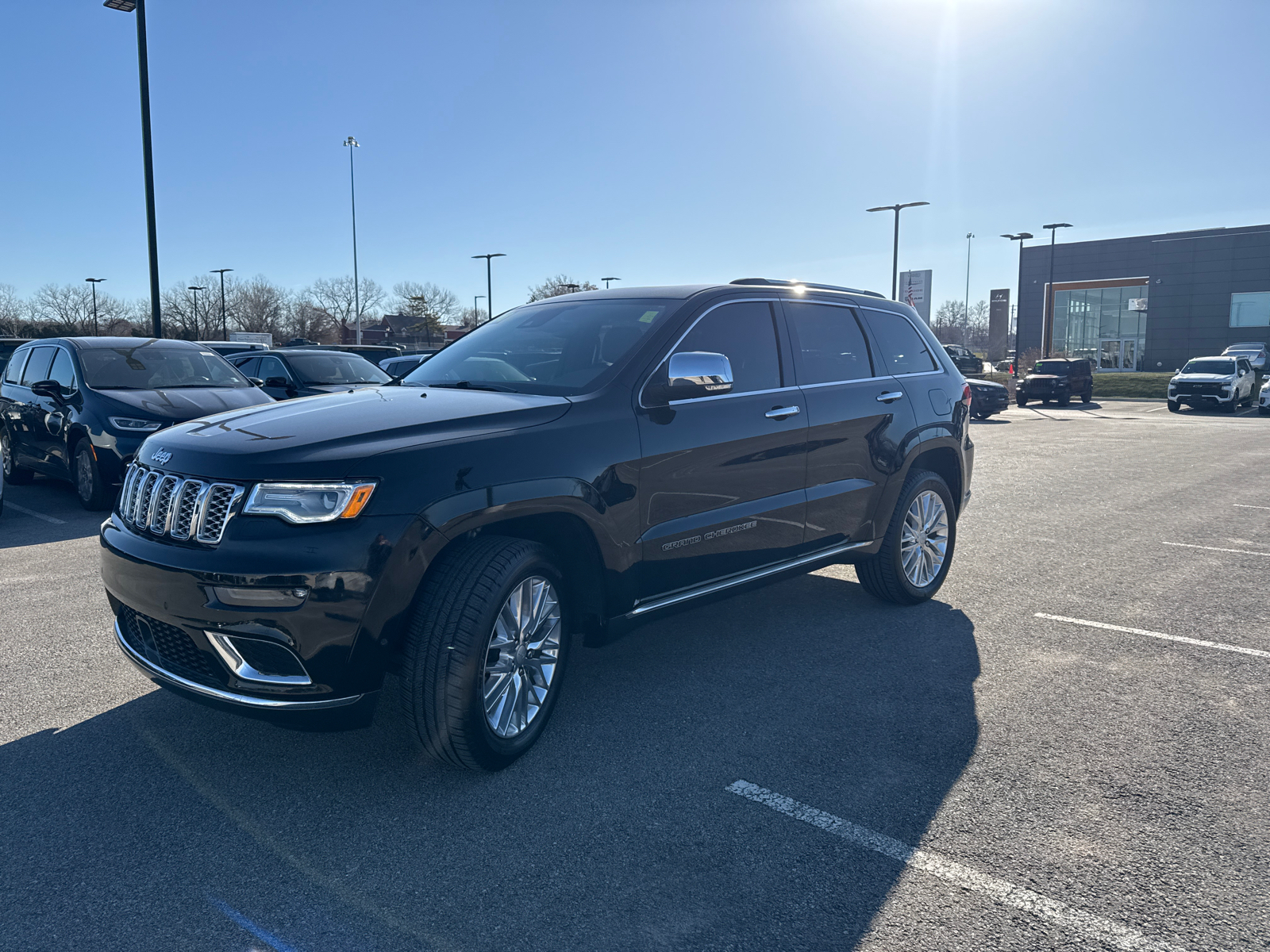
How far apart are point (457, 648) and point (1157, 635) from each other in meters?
4.10

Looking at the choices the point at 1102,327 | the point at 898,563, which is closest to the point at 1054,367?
the point at 898,563

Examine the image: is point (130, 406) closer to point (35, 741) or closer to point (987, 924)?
point (35, 741)

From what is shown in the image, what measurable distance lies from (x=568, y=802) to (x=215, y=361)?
851 centimetres

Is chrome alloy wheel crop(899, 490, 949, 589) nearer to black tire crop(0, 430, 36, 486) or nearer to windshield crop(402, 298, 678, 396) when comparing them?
windshield crop(402, 298, 678, 396)

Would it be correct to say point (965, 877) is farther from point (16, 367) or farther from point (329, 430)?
point (16, 367)

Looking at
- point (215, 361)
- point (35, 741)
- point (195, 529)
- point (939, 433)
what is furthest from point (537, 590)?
point (215, 361)

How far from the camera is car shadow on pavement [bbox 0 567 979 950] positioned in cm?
250

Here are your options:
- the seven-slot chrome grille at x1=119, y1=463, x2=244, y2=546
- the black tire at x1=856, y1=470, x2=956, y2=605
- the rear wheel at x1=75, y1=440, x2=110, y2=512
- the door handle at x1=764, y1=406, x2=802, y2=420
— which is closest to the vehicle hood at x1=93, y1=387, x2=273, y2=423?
the rear wheel at x1=75, y1=440, x2=110, y2=512

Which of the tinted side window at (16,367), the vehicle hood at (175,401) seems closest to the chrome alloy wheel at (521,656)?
the vehicle hood at (175,401)

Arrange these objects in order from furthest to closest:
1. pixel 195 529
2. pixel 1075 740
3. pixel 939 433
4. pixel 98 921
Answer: pixel 939 433 < pixel 1075 740 < pixel 195 529 < pixel 98 921

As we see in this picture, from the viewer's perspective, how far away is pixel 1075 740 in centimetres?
369

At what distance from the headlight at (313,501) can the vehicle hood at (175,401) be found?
5.88 meters

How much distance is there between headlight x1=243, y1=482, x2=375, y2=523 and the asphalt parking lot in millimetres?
1032

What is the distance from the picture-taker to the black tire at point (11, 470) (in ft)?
34.1
